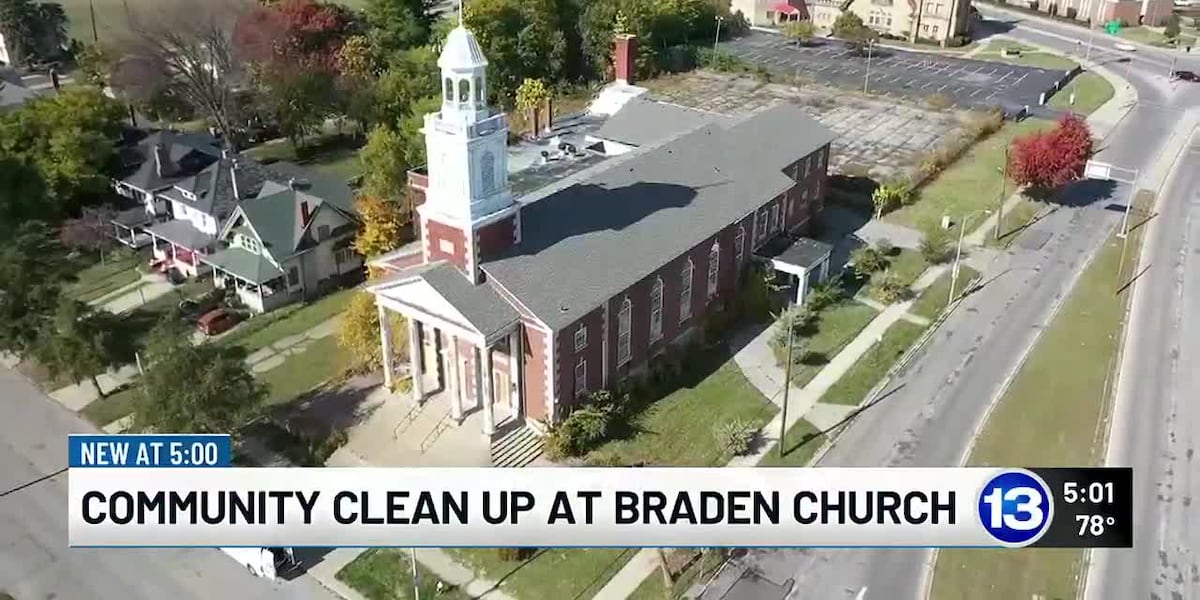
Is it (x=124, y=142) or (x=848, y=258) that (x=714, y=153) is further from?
(x=124, y=142)

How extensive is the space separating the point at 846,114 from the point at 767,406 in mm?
57495

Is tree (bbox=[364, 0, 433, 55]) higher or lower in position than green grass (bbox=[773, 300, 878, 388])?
higher

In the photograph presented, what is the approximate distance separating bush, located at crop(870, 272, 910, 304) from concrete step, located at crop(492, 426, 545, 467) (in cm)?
2533

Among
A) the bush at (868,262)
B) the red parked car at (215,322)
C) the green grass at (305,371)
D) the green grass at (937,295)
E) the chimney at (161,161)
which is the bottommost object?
the green grass at (305,371)

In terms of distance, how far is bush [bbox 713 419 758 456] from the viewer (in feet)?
139

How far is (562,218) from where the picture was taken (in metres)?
47.2

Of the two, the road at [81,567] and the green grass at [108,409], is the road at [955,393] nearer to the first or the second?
the road at [81,567]

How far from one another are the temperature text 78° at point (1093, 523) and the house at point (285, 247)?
146ft

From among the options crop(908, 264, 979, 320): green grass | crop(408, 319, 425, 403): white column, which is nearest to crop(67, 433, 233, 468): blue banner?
crop(408, 319, 425, 403): white column

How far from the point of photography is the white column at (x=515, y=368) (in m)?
42.2

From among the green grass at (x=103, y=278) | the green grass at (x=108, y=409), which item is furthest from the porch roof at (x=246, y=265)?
the green grass at (x=108, y=409)

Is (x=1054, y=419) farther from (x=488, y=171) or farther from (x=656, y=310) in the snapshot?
(x=488, y=171)

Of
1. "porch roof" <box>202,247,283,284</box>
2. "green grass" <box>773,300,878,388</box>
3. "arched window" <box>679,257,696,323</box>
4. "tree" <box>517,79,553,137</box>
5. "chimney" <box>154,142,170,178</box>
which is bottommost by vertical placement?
"green grass" <box>773,300,878,388</box>

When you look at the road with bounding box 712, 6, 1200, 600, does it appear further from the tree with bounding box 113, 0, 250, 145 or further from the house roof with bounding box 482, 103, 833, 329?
the tree with bounding box 113, 0, 250, 145
